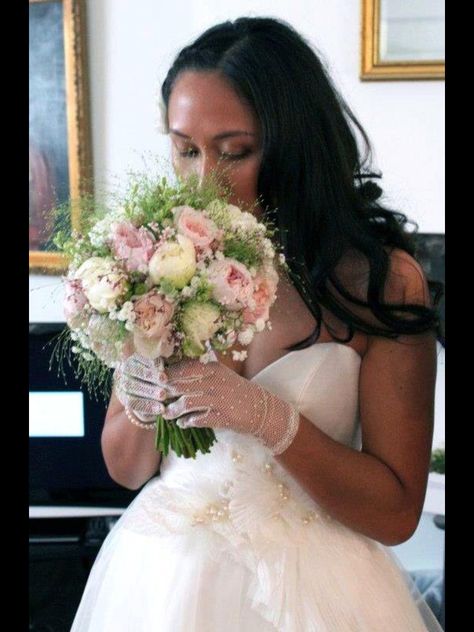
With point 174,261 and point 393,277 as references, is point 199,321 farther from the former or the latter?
point 393,277

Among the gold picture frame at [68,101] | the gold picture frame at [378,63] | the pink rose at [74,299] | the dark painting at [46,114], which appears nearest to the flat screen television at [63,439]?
the gold picture frame at [68,101]

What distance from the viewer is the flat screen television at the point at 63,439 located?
250 centimetres

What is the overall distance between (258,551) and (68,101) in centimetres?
206

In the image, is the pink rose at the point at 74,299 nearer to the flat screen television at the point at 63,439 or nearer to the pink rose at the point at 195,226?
the pink rose at the point at 195,226

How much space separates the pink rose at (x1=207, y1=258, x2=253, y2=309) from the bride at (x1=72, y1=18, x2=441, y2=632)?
112mm

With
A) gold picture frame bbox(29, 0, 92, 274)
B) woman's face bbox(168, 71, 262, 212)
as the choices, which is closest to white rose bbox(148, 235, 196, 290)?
woman's face bbox(168, 71, 262, 212)

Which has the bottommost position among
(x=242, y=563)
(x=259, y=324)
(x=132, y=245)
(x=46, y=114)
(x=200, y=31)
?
(x=242, y=563)

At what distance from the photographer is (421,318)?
3.98 feet

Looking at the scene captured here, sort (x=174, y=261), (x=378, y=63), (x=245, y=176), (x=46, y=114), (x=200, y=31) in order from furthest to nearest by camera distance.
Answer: (x=46, y=114) < (x=200, y=31) < (x=378, y=63) < (x=245, y=176) < (x=174, y=261)

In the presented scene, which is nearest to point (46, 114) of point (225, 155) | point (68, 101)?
point (68, 101)

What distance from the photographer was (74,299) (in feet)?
3.57

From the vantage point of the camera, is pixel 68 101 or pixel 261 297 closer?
pixel 261 297

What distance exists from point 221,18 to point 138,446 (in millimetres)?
1782
